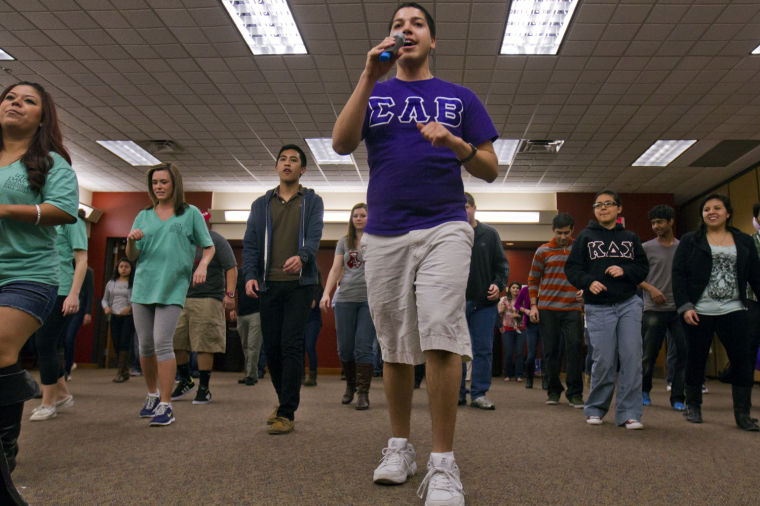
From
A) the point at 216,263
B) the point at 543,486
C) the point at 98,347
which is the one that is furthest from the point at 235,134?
the point at 543,486

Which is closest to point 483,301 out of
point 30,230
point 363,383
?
point 363,383

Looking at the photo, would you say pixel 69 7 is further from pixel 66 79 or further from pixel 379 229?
pixel 379 229

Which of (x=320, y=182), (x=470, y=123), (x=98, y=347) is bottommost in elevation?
(x=98, y=347)

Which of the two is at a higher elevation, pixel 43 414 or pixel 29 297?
pixel 29 297

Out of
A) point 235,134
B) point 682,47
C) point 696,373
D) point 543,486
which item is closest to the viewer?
point 543,486

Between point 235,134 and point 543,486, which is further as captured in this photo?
point 235,134

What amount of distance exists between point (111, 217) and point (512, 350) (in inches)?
371

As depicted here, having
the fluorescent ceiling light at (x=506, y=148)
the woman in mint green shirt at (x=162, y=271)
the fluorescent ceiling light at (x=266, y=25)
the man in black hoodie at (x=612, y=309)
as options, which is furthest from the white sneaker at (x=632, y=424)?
the fluorescent ceiling light at (x=506, y=148)

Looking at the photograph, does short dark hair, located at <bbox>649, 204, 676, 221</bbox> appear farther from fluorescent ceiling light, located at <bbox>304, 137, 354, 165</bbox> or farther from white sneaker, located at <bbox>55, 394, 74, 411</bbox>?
fluorescent ceiling light, located at <bbox>304, 137, 354, 165</bbox>

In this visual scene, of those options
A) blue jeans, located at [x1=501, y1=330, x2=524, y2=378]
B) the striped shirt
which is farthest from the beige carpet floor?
blue jeans, located at [x1=501, y1=330, x2=524, y2=378]

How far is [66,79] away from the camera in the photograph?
23.1ft

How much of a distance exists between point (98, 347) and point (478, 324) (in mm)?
10347

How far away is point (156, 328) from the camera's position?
10.3ft

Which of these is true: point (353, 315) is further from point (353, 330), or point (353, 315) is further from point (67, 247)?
point (67, 247)
